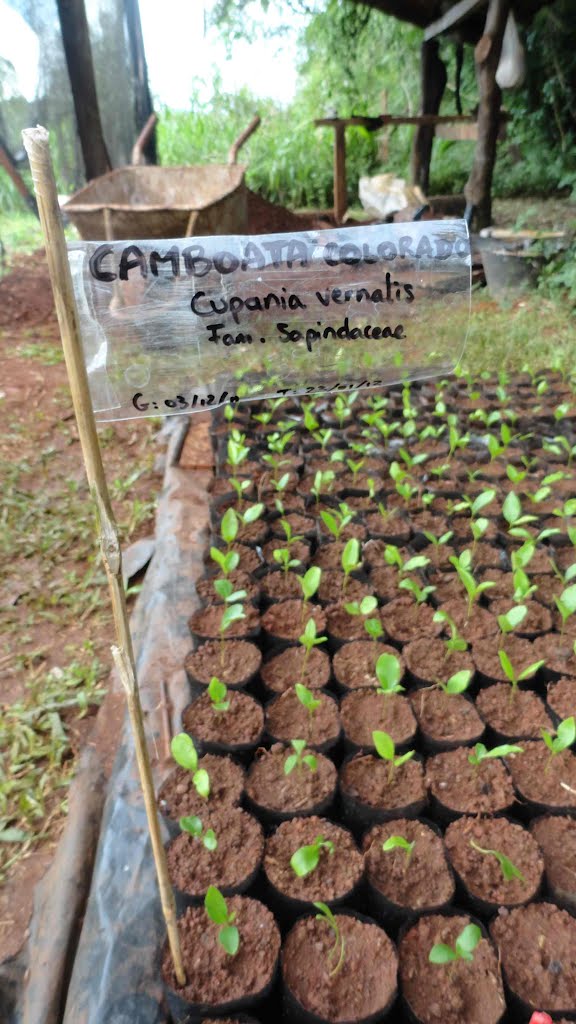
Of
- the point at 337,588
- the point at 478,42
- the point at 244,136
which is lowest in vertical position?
the point at 337,588

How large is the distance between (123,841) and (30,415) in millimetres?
2705

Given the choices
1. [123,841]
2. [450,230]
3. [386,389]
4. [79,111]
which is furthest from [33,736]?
[79,111]

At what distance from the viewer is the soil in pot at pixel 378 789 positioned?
1.13 metres

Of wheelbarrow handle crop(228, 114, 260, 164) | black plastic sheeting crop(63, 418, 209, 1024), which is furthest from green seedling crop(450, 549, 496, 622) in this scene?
wheelbarrow handle crop(228, 114, 260, 164)

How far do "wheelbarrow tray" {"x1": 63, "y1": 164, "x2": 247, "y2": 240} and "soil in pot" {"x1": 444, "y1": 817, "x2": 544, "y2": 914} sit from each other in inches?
120

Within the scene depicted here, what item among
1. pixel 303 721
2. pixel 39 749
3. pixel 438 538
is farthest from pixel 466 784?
pixel 39 749

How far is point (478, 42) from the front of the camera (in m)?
5.42

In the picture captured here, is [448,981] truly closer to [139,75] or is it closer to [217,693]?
[217,693]

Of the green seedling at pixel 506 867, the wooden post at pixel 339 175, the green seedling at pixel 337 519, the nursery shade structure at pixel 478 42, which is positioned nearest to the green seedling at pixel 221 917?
the green seedling at pixel 506 867

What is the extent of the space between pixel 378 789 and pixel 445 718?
226 millimetres

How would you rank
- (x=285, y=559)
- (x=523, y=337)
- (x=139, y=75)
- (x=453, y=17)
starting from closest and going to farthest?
(x=285, y=559) → (x=523, y=337) → (x=453, y=17) → (x=139, y=75)

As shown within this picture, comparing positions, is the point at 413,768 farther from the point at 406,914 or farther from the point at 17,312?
the point at 17,312

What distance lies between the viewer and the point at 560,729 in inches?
43.6

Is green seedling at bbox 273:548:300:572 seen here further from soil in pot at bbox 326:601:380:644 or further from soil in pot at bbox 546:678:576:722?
soil in pot at bbox 546:678:576:722
